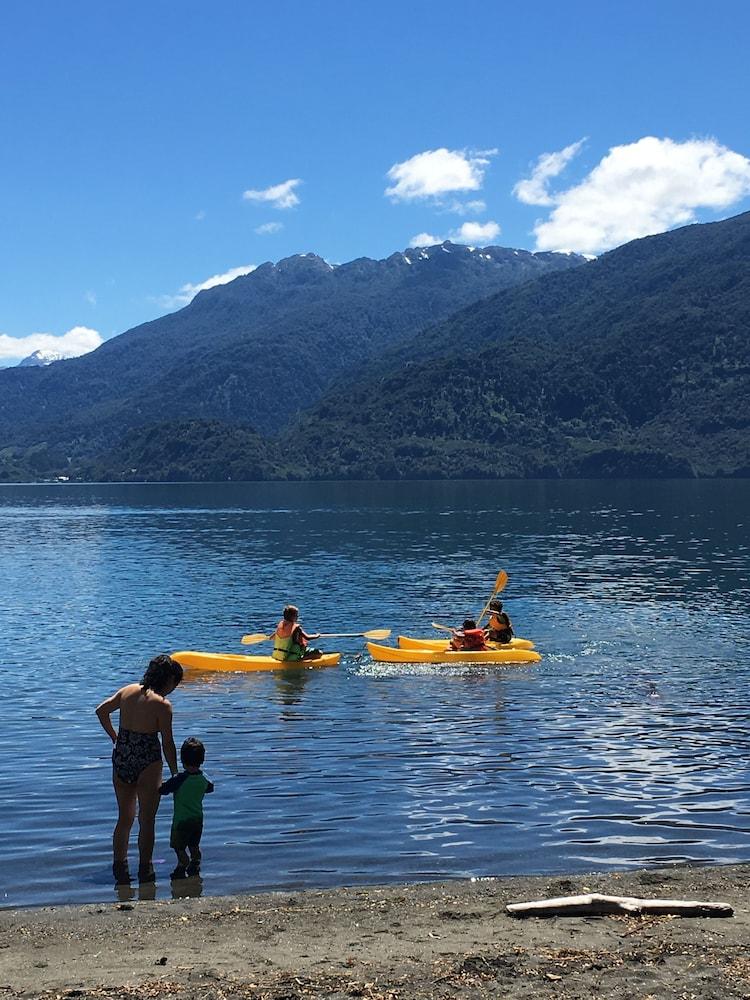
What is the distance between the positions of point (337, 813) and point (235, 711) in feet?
33.6

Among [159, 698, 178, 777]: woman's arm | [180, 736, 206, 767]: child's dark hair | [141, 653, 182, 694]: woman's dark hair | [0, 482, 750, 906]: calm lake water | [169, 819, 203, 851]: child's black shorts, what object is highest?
[141, 653, 182, 694]: woman's dark hair

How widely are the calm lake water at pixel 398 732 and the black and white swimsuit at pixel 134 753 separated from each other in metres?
1.68

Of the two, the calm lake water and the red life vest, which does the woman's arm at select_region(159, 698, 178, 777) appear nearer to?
the calm lake water

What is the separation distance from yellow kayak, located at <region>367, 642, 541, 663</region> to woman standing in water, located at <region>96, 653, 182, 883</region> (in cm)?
2123

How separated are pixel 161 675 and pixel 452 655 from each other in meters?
22.2

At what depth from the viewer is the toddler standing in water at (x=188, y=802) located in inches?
581

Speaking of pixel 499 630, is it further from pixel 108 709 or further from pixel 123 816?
pixel 108 709

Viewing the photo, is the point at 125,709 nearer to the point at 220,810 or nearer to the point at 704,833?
the point at 220,810

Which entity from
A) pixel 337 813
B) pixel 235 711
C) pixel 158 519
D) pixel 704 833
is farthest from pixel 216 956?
pixel 158 519

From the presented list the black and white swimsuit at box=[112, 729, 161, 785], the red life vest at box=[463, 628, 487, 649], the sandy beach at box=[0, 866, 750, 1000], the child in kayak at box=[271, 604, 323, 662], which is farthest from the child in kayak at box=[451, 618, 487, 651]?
the black and white swimsuit at box=[112, 729, 161, 785]

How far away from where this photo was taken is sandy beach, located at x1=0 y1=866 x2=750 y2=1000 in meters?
10.1

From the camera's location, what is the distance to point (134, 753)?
14.3 meters

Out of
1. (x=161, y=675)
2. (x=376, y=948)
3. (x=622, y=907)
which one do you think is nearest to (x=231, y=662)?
(x=161, y=675)

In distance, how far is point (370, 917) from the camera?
1272cm
